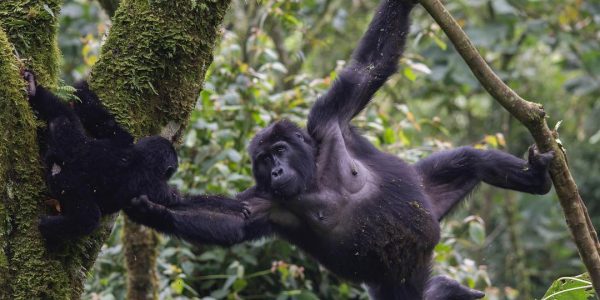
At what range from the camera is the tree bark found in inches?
175

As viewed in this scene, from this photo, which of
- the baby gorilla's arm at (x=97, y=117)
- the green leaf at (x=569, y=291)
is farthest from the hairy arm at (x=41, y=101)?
the green leaf at (x=569, y=291)

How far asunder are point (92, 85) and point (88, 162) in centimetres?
44

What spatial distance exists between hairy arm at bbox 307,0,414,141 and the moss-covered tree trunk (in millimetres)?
1442

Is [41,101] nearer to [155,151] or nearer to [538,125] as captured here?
[155,151]

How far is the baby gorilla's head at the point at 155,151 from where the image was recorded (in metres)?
4.46

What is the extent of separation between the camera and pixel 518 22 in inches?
418

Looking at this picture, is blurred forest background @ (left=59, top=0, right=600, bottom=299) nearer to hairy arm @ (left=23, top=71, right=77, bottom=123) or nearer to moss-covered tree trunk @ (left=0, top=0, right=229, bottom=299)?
moss-covered tree trunk @ (left=0, top=0, right=229, bottom=299)

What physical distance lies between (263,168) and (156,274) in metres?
1.72

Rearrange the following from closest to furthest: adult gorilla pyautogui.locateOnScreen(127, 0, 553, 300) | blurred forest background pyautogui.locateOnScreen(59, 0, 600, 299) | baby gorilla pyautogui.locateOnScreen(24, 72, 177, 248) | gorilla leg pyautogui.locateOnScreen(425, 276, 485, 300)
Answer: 1. baby gorilla pyautogui.locateOnScreen(24, 72, 177, 248)
2. adult gorilla pyautogui.locateOnScreen(127, 0, 553, 300)
3. gorilla leg pyautogui.locateOnScreen(425, 276, 485, 300)
4. blurred forest background pyautogui.locateOnScreen(59, 0, 600, 299)

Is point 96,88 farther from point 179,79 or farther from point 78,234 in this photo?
point 78,234

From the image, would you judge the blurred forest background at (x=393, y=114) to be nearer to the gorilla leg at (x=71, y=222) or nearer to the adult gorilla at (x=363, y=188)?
the adult gorilla at (x=363, y=188)

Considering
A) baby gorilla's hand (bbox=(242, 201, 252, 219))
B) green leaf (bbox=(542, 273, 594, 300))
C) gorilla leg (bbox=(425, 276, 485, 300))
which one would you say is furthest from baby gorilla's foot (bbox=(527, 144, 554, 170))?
baby gorilla's hand (bbox=(242, 201, 252, 219))

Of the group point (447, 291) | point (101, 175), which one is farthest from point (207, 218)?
point (447, 291)

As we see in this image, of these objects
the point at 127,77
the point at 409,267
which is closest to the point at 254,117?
the point at 409,267
